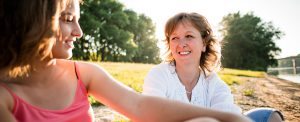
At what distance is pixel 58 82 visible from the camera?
179 centimetres

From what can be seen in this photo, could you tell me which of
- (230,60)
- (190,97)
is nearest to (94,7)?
(230,60)

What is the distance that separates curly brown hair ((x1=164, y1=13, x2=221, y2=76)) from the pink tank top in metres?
2.29

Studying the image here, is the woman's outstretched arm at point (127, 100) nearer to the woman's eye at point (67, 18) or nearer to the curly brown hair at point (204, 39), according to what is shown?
the woman's eye at point (67, 18)

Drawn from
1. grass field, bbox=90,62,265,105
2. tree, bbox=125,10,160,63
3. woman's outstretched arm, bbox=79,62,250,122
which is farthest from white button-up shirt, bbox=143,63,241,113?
tree, bbox=125,10,160,63

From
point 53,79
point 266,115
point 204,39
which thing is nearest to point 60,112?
point 53,79

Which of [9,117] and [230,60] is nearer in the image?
[9,117]

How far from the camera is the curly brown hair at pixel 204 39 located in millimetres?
4000

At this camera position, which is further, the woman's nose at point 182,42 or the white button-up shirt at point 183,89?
the woman's nose at point 182,42

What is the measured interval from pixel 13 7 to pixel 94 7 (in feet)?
135

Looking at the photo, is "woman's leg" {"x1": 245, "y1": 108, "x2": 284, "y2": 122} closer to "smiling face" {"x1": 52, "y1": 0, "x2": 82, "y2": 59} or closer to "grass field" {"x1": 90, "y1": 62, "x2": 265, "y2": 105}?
"grass field" {"x1": 90, "y1": 62, "x2": 265, "y2": 105}

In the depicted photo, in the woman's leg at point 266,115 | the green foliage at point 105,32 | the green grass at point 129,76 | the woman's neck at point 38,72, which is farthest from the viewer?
the green foliage at point 105,32

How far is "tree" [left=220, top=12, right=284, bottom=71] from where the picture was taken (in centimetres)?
5284

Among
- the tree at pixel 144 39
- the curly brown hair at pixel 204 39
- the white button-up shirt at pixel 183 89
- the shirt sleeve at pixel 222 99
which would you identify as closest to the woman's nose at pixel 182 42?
the curly brown hair at pixel 204 39

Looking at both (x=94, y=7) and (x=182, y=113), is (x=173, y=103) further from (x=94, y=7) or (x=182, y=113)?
(x=94, y=7)
